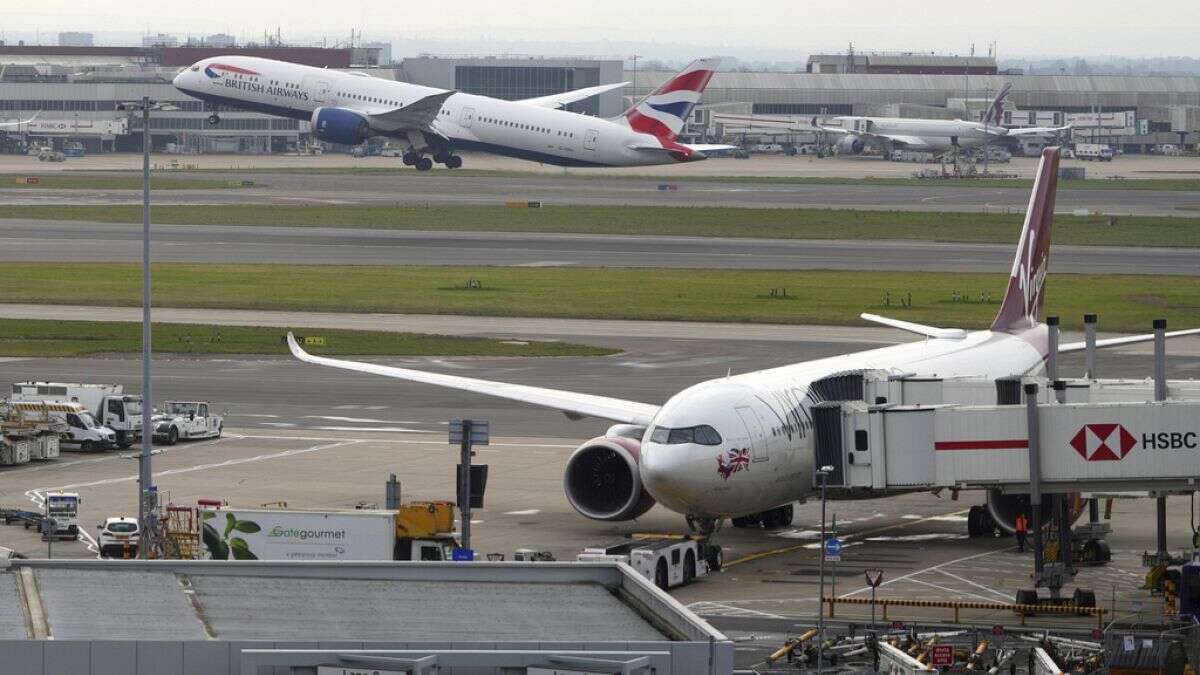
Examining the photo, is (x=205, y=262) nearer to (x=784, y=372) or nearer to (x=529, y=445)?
(x=529, y=445)

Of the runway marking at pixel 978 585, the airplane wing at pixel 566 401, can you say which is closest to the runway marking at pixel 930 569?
the runway marking at pixel 978 585

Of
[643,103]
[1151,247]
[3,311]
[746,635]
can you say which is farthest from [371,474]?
[643,103]

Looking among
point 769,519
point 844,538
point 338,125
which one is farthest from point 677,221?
point 844,538

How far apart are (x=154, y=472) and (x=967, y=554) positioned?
26.5m

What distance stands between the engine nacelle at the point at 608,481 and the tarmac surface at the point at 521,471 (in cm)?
101

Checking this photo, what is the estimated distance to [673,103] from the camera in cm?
17412

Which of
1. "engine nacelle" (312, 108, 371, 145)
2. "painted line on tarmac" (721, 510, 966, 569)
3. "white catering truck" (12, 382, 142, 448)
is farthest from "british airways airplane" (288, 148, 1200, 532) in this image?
"engine nacelle" (312, 108, 371, 145)

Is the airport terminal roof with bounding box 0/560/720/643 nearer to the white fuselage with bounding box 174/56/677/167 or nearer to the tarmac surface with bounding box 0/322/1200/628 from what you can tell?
the tarmac surface with bounding box 0/322/1200/628

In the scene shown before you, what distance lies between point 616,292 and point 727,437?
6859cm

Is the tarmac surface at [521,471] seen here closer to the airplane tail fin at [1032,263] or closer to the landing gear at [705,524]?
the landing gear at [705,524]

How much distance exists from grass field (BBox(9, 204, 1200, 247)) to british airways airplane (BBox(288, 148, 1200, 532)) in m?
94.9

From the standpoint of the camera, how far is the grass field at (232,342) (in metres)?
91.9

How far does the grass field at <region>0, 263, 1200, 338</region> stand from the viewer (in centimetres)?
10800

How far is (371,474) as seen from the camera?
64.7 meters
